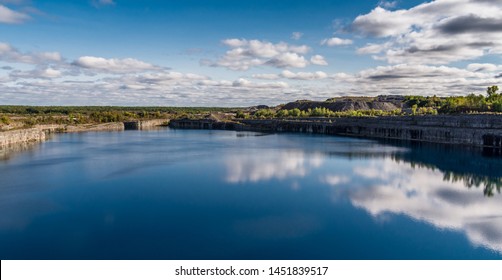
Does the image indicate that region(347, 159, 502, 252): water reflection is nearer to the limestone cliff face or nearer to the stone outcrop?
the stone outcrop

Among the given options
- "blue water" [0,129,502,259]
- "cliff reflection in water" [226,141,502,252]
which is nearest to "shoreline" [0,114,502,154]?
"cliff reflection in water" [226,141,502,252]

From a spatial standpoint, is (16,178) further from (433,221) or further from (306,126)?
(306,126)

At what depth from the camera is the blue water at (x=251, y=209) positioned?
14.0 m

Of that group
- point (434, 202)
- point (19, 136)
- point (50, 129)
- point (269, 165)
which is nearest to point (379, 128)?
point (269, 165)

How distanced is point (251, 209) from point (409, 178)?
1460 centimetres

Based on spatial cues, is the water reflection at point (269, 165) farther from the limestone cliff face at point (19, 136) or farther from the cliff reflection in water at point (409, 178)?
the limestone cliff face at point (19, 136)

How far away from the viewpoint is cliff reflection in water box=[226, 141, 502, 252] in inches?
704

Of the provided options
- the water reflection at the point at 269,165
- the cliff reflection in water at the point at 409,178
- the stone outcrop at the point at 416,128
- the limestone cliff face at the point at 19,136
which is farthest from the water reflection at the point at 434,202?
the limestone cliff face at the point at 19,136

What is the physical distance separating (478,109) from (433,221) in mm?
59388

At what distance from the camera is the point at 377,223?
1697 cm

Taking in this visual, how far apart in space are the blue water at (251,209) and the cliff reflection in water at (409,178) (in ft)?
0.31

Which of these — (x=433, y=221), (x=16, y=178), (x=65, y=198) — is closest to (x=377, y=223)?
(x=433, y=221)

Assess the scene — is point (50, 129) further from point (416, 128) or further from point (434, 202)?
point (434, 202)
